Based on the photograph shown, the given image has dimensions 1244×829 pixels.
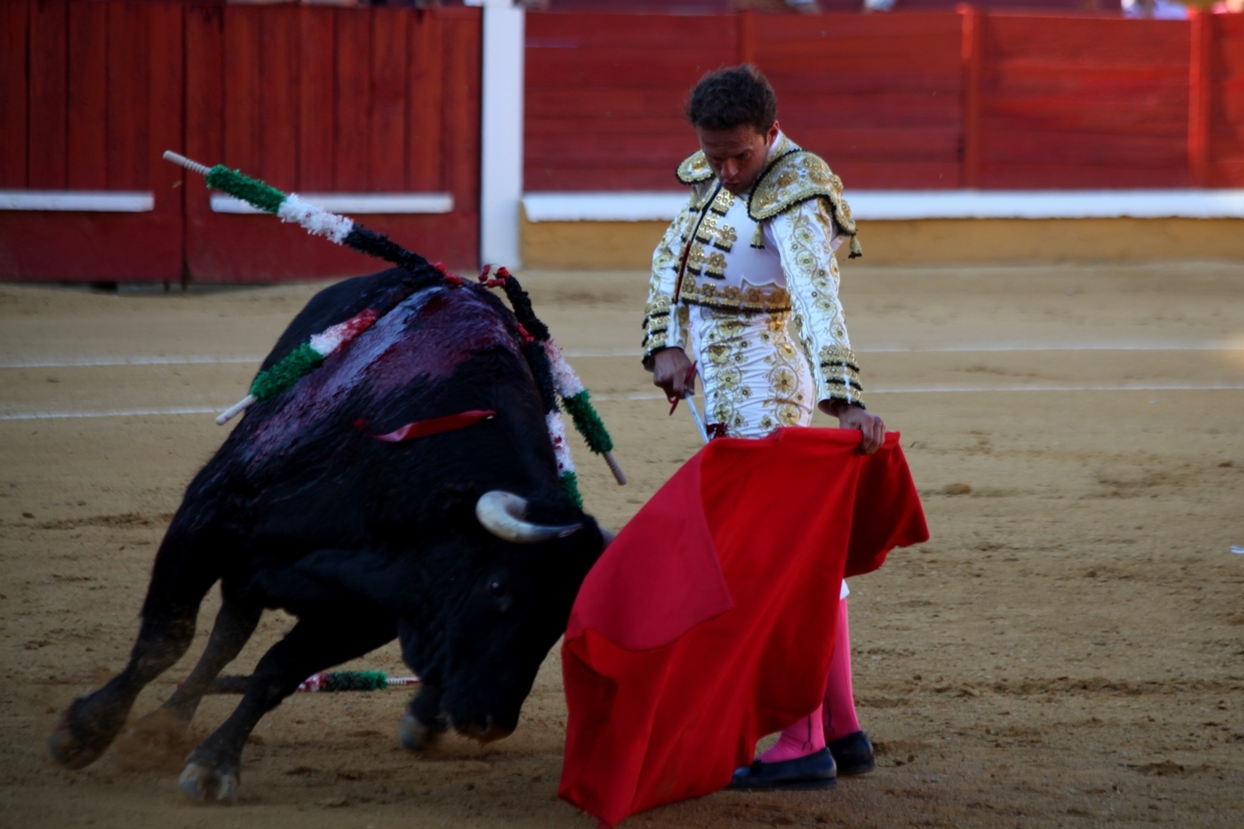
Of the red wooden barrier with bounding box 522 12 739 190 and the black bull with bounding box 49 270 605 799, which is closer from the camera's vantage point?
the black bull with bounding box 49 270 605 799

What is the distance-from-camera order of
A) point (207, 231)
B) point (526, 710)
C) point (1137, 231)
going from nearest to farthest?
1. point (526, 710)
2. point (207, 231)
3. point (1137, 231)

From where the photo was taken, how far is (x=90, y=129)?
757cm

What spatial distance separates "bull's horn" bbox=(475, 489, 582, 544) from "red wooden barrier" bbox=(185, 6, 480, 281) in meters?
5.80

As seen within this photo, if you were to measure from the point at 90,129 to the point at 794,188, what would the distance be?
20.1ft

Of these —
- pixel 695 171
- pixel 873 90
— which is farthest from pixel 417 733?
pixel 873 90

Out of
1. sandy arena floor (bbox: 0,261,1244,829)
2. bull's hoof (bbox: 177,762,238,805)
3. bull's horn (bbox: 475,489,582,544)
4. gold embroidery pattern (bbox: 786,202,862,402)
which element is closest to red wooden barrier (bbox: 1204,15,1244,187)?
sandy arena floor (bbox: 0,261,1244,829)

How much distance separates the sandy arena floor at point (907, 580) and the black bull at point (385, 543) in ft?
0.45

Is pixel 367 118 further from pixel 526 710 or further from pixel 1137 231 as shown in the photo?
pixel 526 710

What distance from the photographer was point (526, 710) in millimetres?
2846

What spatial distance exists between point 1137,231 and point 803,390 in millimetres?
6863

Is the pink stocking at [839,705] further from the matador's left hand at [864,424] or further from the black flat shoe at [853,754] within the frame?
the matador's left hand at [864,424]

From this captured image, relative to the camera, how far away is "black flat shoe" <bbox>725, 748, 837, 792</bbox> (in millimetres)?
2400

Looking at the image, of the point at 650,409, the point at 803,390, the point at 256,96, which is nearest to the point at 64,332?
the point at 256,96

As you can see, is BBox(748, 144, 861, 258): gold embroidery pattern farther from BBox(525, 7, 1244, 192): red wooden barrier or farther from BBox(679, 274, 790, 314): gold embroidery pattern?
BBox(525, 7, 1244, 192): red wooden barrier
